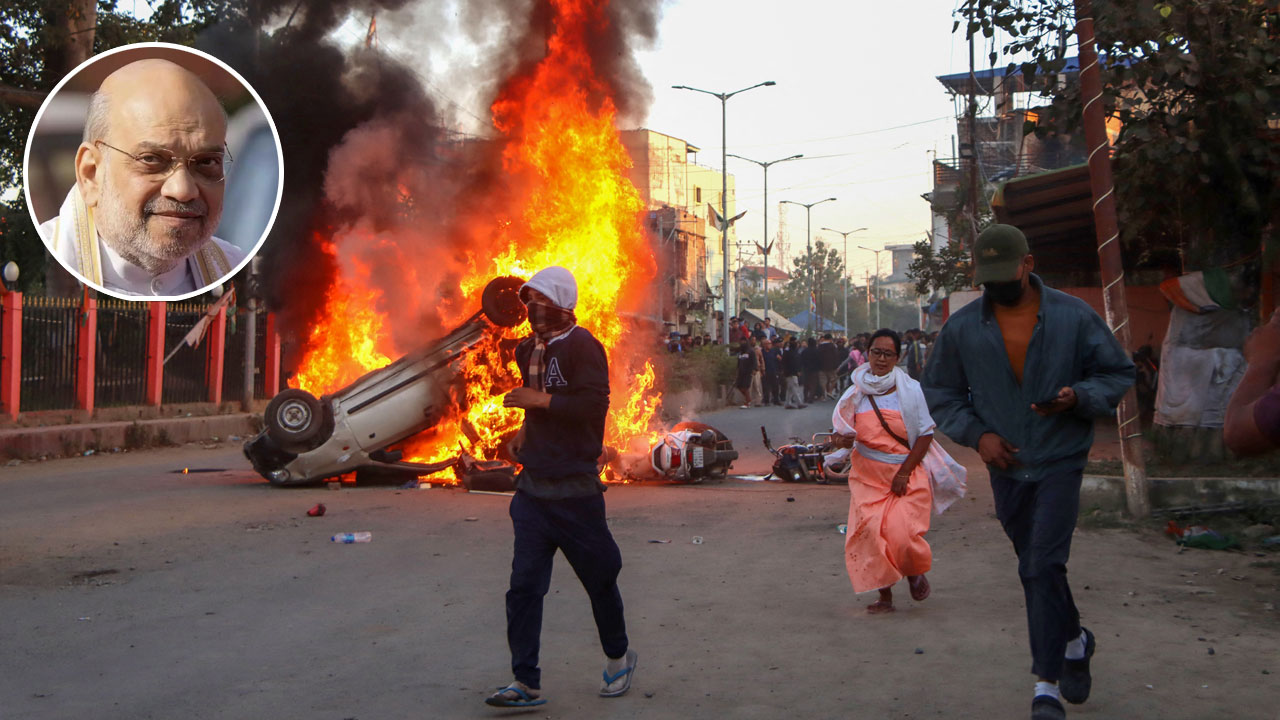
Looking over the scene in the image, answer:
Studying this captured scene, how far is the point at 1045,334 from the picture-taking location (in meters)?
4.46

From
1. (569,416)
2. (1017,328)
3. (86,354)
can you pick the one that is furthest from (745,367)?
(1017,328)

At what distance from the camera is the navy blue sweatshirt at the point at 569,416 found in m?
4.85

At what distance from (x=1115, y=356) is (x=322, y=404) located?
30.0ft

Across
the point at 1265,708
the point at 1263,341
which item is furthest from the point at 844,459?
the point at 1263,341

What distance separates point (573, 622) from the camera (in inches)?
248

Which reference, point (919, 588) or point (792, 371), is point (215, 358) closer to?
point (792, 371)

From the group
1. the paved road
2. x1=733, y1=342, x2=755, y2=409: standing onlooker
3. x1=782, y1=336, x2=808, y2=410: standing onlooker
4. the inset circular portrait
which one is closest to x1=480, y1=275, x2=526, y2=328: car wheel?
the paved road

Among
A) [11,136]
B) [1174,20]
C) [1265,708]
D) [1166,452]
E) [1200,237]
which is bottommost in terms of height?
[1265,708]

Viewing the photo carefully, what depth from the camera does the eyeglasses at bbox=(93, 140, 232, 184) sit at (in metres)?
10.1

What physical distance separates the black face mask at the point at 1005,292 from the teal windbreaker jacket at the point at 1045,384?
6 centimetres

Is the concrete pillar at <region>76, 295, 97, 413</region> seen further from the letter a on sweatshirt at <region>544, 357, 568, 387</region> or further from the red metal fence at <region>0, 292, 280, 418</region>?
the letter a on sweatshirt at <region>544, 357, 568, 387</region>

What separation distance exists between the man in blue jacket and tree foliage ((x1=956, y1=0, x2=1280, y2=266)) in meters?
5.92

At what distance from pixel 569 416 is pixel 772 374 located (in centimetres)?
2614

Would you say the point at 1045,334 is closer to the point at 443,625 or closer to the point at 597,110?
the point at 443,625
